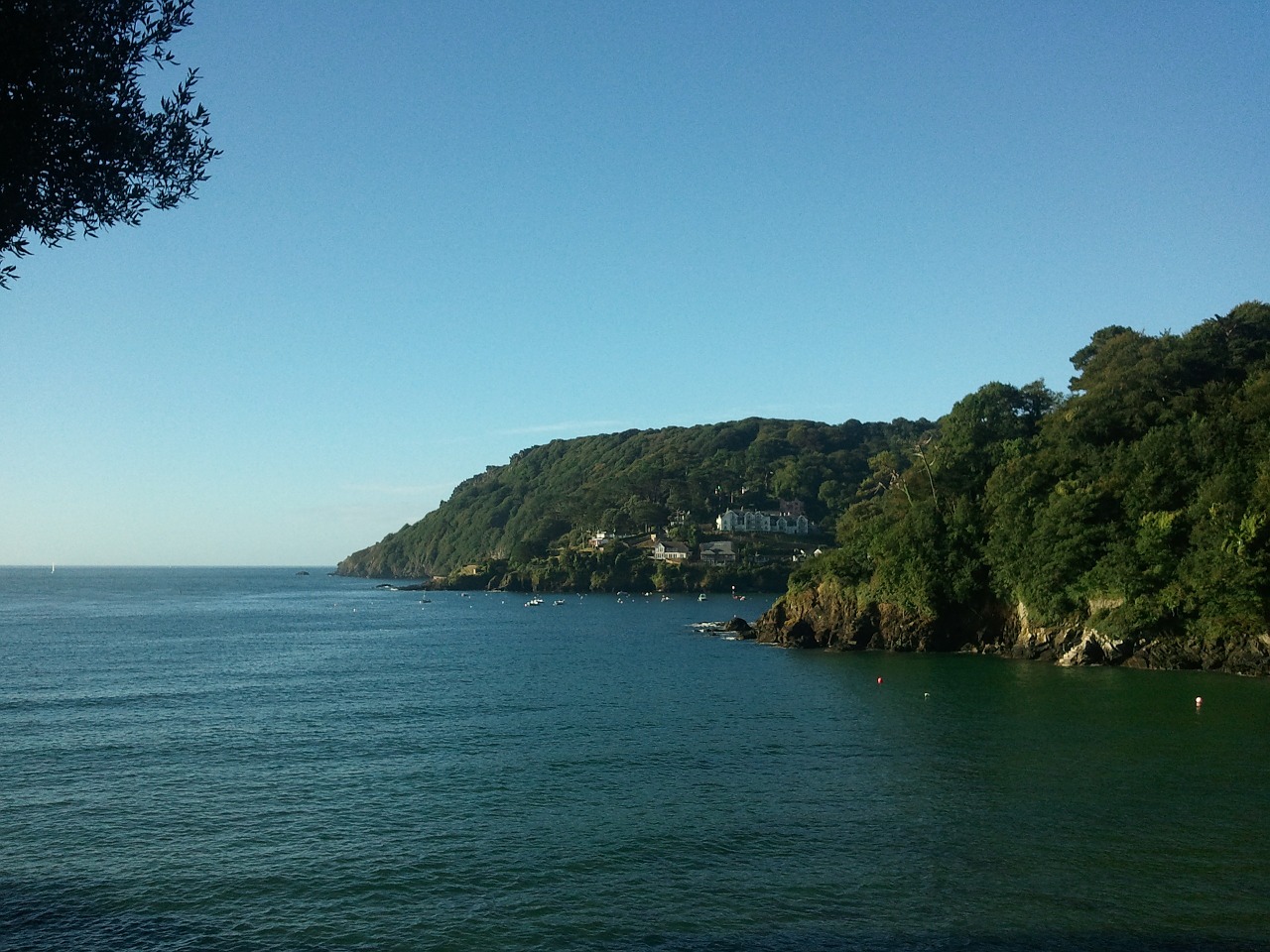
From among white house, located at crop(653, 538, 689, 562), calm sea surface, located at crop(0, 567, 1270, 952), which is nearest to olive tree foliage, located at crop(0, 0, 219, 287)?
calm sea surface, located at crop(0, 567, 1270, 952)

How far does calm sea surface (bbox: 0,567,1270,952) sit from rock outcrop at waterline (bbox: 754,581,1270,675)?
3270 mm

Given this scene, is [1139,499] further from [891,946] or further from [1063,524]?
[891,946]

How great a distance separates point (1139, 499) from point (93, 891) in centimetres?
5790

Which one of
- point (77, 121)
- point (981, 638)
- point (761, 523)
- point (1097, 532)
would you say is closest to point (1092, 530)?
point (1097, 532)

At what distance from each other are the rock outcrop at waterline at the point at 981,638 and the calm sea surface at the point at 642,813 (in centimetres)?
327

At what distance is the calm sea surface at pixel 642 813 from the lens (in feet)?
60.5

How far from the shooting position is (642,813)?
25719 mm

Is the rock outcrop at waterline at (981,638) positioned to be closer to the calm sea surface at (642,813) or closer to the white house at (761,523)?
the calm sea surface at (642,813)

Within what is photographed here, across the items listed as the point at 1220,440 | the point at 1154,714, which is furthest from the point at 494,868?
the point at 1220,440

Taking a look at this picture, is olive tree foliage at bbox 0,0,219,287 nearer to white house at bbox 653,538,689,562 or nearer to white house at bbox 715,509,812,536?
white house at bbox 653,538,689,562

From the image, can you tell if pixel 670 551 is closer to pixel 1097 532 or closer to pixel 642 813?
pixel 1097 532

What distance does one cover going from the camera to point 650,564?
16400 cm

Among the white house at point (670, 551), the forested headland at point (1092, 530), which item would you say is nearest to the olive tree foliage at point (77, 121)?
the forested headland at point (1092, 530)

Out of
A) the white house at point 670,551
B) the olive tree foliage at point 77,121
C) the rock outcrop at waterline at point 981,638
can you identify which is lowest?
the rock outcrop at waterline at point 981,638
